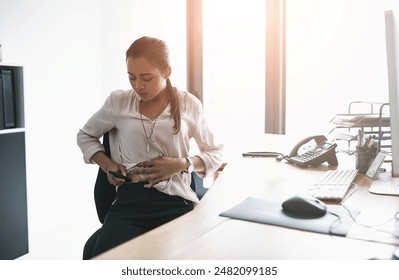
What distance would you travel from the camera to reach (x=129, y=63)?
1436 mm

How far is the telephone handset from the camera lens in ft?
6.00

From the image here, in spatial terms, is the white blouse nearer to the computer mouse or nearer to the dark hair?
the dark hair

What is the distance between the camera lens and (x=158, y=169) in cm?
139

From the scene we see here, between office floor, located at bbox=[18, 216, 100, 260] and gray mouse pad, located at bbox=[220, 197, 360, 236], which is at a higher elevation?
gray mouse pad, located at bbox=[220, 197, 360, 236]

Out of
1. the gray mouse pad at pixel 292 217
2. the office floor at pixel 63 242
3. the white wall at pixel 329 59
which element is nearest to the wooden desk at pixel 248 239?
the gray mouse pad at pixel 292 217

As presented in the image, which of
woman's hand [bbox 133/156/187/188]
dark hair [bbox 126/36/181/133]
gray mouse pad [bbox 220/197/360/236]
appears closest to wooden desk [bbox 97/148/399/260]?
gray mouse pad [bbox 220/197/360/236]

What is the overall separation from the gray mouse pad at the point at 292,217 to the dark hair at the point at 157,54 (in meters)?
0.45

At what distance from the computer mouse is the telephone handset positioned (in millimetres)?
729

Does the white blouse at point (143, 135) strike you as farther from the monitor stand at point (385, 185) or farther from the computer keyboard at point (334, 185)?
the monitor stand at point (385, 185)

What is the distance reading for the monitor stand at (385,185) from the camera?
1348mm

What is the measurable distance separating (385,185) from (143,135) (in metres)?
0.81

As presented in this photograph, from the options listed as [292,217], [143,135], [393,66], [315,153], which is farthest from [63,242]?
[393,66]

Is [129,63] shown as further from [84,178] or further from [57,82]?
[84,178]

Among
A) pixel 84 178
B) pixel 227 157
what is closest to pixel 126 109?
pixel 227 157
